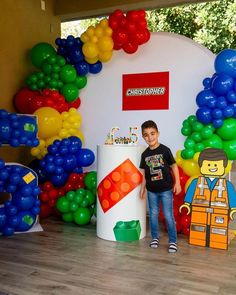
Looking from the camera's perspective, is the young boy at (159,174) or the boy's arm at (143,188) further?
the boy's arm at (143,188)

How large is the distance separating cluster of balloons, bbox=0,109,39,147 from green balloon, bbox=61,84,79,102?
0.80 metres

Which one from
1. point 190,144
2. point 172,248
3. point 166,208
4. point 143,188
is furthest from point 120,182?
point 190,144

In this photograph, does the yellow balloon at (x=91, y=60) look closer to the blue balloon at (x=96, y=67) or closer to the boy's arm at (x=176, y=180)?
the blue balloon at (x=96, y=67)

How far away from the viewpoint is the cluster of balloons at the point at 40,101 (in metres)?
4.79

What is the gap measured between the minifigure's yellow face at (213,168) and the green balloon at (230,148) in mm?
362

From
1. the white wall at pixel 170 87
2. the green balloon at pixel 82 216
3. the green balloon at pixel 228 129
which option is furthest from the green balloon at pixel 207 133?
the green balloon at pixel 82 216

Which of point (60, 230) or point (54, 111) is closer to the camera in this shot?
point (60, 230)

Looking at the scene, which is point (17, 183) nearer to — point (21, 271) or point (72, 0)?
point (21, 271)

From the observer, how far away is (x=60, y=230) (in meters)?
4.14

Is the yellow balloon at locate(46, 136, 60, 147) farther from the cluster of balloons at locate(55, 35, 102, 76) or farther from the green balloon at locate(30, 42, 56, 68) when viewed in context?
the green balloon at locate(30, 42, 56, 68)

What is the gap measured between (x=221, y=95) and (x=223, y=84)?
5.4 inches

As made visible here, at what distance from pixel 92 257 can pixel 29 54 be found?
3.47 meters

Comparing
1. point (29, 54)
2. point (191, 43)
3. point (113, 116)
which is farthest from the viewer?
point (29, 54)

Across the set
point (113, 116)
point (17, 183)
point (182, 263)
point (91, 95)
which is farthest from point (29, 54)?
point (182, 263)
